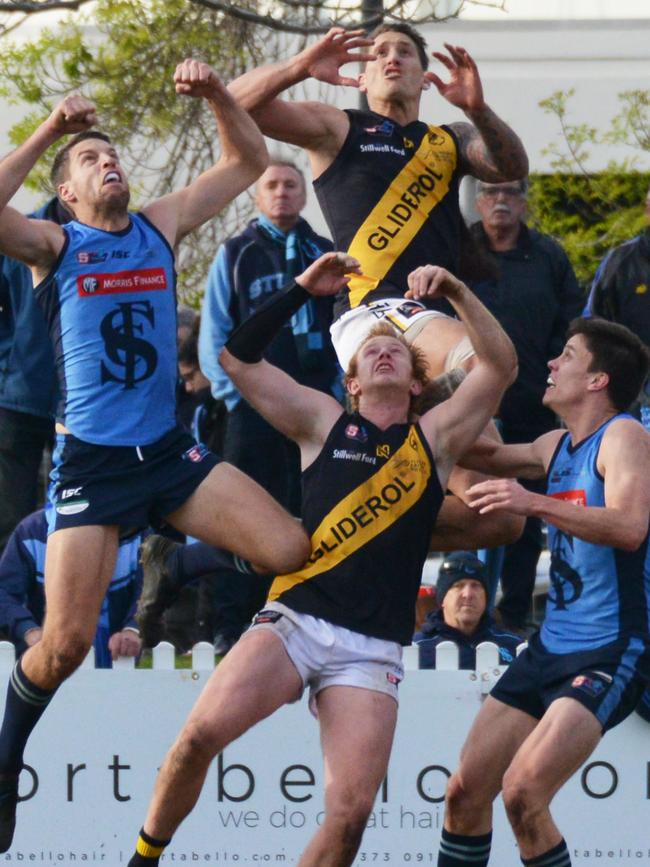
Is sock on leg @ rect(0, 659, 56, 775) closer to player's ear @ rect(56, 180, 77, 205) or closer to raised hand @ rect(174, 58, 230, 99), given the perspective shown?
player's ear @ rect(56, 180, 77, 205)

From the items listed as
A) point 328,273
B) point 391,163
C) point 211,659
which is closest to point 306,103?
point 391,163

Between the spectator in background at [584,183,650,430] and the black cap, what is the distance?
1.13 metres

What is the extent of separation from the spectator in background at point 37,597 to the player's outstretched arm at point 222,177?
165cm

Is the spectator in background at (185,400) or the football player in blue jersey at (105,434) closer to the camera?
the football player in blue jersey at (105,434)

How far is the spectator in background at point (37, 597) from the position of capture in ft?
28.7

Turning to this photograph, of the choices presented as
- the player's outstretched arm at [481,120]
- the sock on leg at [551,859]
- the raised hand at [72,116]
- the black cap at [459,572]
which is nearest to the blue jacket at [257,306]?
the black cap at [459,572]

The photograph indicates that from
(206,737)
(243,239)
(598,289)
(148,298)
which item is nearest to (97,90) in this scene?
(243,239)

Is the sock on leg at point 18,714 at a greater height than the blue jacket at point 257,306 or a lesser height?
lesser

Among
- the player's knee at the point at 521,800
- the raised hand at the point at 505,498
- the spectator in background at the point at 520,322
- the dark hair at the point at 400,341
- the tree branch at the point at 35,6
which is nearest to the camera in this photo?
the raised hand at the point at 505,498

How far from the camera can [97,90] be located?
500 inches

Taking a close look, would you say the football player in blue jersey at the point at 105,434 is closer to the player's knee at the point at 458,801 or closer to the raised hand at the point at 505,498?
the raised hand at the point at 505,498

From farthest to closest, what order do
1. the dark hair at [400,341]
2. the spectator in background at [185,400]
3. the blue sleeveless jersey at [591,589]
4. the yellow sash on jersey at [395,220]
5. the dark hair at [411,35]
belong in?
the spectator in background at [185,400] < the dark hair at [411,35] < the yellow sash on jersey at [395,220] < the dark hair at [400,341] < the blue sleeveless jersey at [591,589]

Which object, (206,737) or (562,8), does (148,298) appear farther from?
(562,8)

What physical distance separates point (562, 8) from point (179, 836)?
34.7 feet
